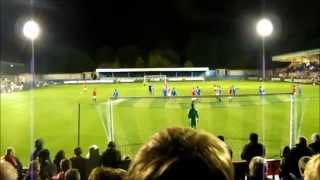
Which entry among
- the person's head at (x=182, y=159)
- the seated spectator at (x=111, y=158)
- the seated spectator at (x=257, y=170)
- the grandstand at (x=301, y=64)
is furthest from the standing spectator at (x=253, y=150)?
the grandstand at (x=301, y=64)

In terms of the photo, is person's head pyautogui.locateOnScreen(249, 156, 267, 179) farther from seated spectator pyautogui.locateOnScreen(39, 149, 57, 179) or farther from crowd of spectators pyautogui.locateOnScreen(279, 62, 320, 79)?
crowd of spectators pyautogui.locateOnScreen(279, 62, 320, 79)

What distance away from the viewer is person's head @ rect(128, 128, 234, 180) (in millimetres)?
1426

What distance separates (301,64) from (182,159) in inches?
2474

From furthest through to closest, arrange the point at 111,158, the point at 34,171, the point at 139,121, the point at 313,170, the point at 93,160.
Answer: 1. the point at 139,121
2. the point at 93,160
3. the point at 111,158
4. the point at 34,171
5. the point at 313,170

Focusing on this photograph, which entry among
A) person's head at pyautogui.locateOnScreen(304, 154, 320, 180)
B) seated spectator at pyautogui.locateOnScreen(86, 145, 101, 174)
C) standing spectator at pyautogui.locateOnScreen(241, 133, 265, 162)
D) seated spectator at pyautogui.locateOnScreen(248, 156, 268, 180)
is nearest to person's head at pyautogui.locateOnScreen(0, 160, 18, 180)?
person's head at pyautogui.locateOnScreen(304, 154, 320, 180)

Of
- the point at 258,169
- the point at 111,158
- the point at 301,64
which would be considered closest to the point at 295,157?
the point at 258,169

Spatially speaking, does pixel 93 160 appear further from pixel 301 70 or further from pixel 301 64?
pixel 301 64

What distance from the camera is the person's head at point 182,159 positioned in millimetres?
1426

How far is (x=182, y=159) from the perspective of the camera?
145 centimetres

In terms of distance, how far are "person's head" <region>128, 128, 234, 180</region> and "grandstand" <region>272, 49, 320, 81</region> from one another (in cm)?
4905

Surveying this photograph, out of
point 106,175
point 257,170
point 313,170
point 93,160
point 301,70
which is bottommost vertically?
Answer: point 93,160

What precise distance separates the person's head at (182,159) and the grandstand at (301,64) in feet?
161

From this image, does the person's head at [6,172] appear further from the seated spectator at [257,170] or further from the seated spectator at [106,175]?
the seated spectator at [257,170]

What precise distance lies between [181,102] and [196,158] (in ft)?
96.1
